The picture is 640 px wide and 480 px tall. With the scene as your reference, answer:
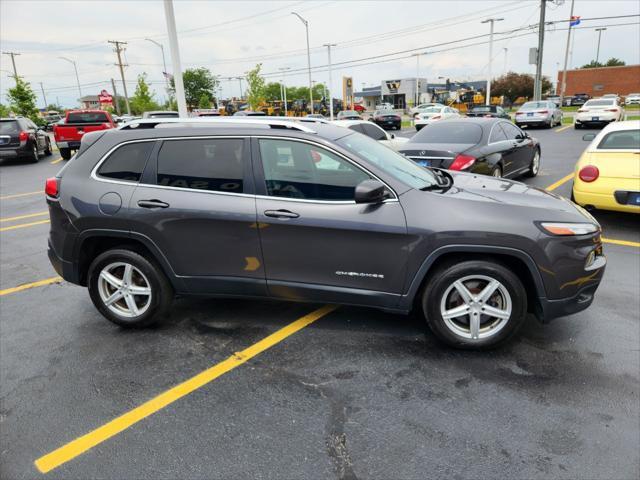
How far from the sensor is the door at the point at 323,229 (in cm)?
330

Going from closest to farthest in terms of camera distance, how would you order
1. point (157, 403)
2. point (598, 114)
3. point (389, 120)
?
point (157, 403)
point (598, 114)
point (389, 120)

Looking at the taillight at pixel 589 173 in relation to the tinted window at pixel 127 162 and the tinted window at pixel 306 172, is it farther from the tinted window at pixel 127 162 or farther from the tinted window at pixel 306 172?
the tinted window at pixel 127 162

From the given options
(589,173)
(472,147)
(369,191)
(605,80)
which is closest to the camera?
(369,191)

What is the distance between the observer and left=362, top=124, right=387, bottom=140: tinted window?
11.0 metres

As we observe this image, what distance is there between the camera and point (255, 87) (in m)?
47.1

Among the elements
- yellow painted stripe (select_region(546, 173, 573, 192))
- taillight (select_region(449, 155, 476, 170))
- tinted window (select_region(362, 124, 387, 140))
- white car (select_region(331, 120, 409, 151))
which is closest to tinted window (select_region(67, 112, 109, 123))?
white car (select_region(331, 120, 409, 151))

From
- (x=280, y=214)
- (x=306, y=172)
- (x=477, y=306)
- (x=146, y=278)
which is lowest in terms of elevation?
(x=477, y=306)

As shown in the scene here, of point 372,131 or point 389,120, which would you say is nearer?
point 372,131

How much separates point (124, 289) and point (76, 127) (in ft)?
53.0

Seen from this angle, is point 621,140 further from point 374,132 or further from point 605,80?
point 605,80

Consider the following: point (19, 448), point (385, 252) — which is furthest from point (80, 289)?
point (385, 252)

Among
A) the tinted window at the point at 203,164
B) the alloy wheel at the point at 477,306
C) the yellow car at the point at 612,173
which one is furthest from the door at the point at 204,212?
the yellow car at the point at 612,173

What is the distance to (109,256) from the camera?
12.5 ft

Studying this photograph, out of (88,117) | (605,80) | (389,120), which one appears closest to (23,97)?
(88,117)
